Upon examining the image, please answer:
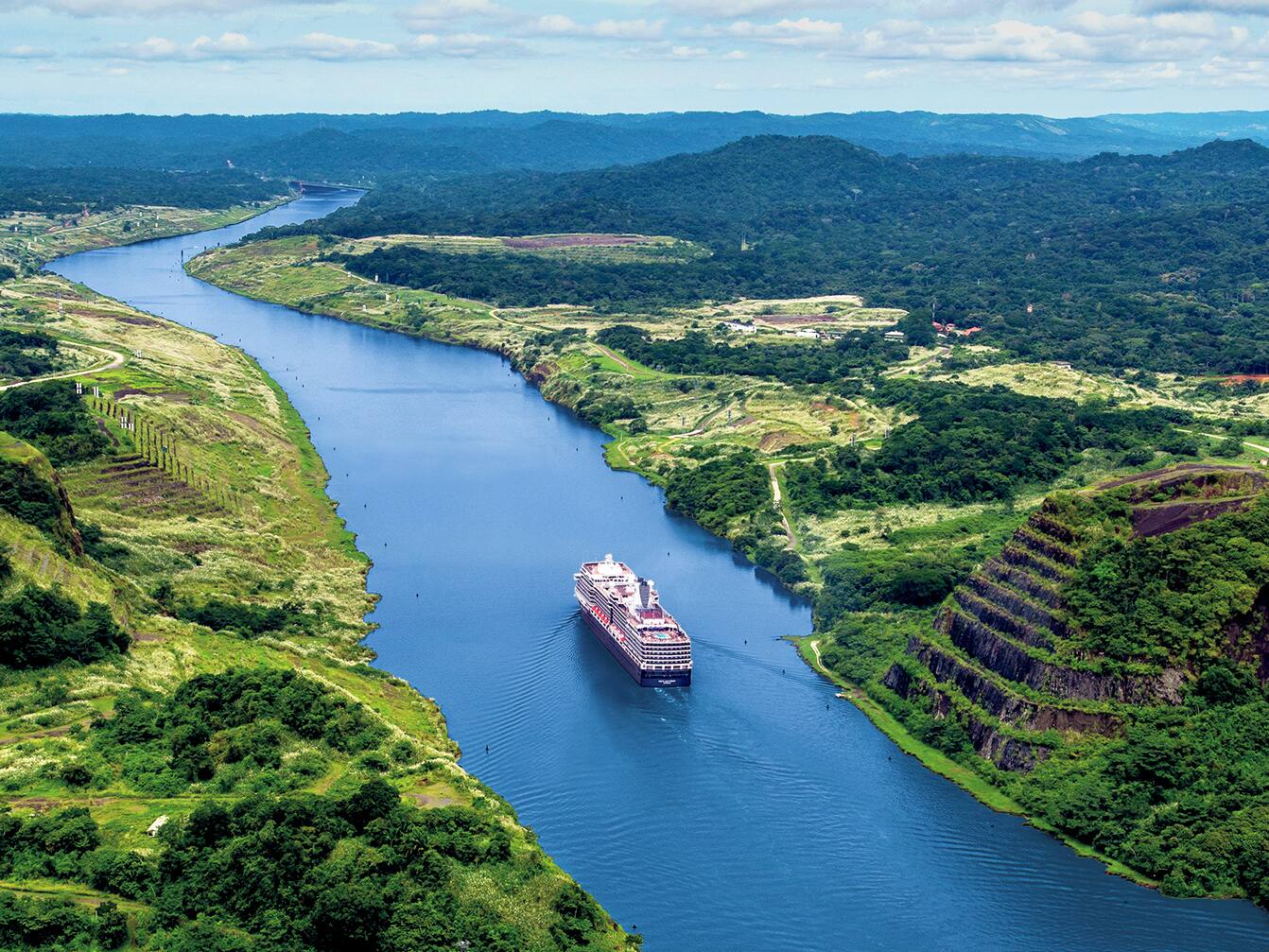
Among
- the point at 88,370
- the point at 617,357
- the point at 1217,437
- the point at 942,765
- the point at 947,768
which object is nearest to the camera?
the point at 947,768

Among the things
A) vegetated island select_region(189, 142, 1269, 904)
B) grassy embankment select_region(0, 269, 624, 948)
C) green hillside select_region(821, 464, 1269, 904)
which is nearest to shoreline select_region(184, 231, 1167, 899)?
vegetated island select_region(189, 142, 1269, 904)

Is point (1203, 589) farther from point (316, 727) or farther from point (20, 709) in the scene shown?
point (20, 709)

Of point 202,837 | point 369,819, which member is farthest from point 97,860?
point 369,819

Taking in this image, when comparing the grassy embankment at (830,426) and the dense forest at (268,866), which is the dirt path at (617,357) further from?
the dense forest at (268,866)

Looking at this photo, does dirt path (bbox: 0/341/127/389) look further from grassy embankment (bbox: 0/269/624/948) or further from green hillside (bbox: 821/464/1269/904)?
green hillside (bbox: 821/464/1269/904)

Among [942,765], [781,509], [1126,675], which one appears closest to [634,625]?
[942,765]

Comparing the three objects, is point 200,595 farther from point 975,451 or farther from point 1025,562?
point 975,451

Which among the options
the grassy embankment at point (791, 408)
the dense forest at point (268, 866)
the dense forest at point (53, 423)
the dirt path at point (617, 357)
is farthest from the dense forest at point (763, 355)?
the dense forest at point (268, 866)
